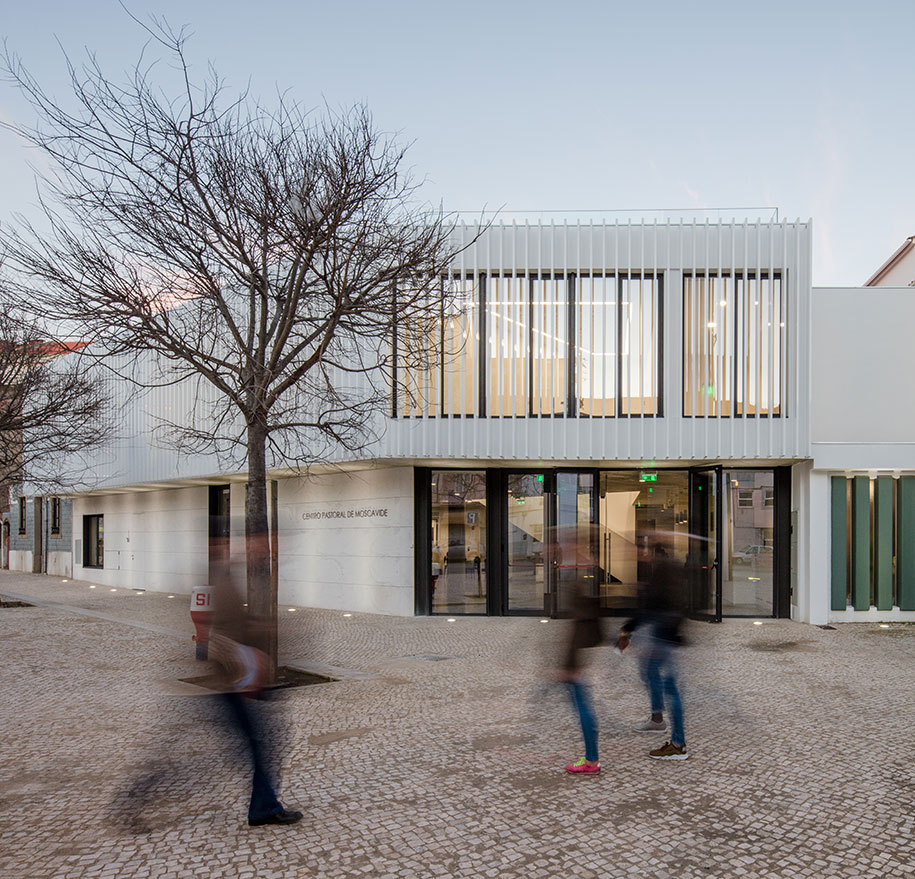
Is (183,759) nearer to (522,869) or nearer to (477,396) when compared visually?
(522,869)

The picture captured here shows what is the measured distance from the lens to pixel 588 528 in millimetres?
15414

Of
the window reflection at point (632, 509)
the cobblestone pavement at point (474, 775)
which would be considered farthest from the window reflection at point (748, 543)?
the cobblestone pavement at point (474, 775)

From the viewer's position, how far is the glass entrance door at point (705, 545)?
14.9 m

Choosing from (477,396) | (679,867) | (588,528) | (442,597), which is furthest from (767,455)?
(679,867)

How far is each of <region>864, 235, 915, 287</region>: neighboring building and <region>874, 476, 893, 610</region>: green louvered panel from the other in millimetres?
12471

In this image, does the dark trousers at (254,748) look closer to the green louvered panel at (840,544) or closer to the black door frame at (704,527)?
the black door frame at (704,527)

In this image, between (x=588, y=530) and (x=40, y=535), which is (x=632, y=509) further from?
(x=40, y=535)

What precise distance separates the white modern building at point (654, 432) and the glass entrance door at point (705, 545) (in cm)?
4

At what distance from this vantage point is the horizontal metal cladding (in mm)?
14773

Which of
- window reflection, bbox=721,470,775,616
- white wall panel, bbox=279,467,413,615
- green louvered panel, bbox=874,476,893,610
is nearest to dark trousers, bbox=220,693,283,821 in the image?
white wall panel, bbox=279,467,413,615

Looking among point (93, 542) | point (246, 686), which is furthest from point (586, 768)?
point (93, 542)

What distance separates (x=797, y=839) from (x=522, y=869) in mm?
1691

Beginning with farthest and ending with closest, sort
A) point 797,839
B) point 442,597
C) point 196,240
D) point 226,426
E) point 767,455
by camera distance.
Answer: point 226,426
point 442,597
point 767,455
point 196,240
point 797,839

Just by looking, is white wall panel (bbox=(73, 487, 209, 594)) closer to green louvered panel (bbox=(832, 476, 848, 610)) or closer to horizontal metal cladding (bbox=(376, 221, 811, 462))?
horizontal metal cladding (bbox=(376, 221, 811, 462))
